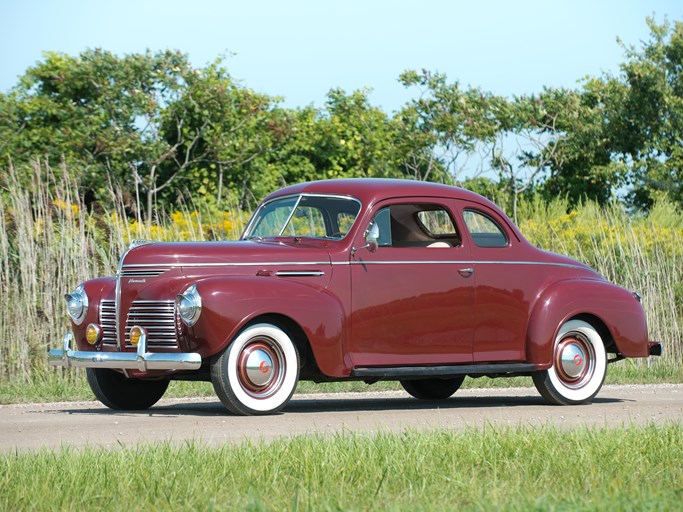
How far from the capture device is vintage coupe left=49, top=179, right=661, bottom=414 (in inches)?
354

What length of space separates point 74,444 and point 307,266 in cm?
280

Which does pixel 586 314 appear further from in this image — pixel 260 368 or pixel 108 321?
pixel 108 321

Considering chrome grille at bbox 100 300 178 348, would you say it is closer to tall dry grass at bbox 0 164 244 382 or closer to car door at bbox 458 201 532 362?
car door at bbox 458 201 532 362

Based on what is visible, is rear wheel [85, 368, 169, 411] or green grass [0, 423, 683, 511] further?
rear wheel [85, 368, 169, 411]

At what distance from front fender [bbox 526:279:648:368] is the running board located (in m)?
0.19

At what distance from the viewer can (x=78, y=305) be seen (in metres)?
10.0

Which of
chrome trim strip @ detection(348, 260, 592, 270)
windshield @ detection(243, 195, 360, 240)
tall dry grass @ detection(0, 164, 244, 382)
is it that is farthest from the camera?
tall dry grass @ detection(0, 164, 244, 382)

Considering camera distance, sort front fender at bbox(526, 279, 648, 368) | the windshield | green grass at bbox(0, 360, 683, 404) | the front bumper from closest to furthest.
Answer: the front bumper < the windshield < front fender at bbox(526, 279, 648, 368) < green grass at bbox(0, 360, 683, 404)

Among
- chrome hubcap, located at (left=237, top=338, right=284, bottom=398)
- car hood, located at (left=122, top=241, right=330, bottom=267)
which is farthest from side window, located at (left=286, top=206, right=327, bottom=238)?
chrome hubcap, located at (left=237, top=338, right=284, bottom=398)

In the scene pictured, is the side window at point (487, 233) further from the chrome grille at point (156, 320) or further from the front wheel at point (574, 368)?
the chrome grille at point (156, 320)

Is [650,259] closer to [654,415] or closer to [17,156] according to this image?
[654,415]

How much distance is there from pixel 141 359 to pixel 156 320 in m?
0.39

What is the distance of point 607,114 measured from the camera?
27.8 metres

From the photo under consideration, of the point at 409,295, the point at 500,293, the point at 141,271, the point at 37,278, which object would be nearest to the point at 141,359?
the point at 141,271
